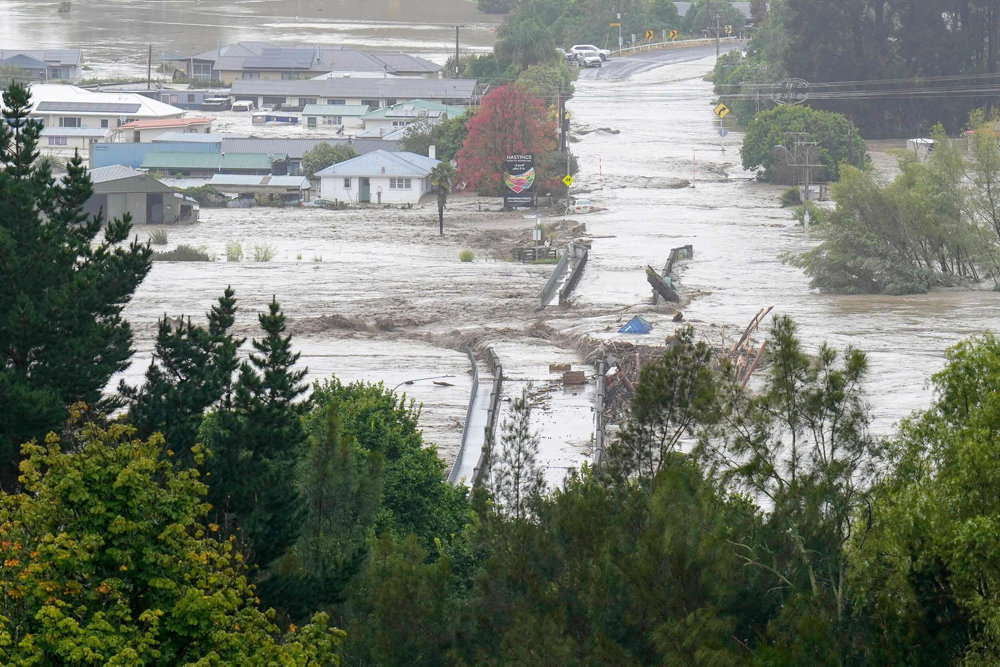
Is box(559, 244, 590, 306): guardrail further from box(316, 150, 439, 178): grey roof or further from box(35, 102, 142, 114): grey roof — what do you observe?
box(35, 102, 142, 114): grey roof

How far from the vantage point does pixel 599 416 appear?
103ft

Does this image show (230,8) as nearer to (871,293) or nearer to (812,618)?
(871,293)

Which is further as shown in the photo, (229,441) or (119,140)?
(119,140)

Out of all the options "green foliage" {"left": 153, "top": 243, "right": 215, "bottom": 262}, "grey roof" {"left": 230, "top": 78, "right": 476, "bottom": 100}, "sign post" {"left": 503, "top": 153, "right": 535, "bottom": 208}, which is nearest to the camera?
"green foliage" {"left": 153, "top": 243, "right": 215, "bottom": 262}

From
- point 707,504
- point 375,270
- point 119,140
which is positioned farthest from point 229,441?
point 119,140

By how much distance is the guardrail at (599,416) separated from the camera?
28.1 metres

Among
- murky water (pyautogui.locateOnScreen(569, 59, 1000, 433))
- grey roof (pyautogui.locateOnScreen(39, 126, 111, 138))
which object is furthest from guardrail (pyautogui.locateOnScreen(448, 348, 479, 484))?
grey roof (pyautogui.locateOnScreen(39, 126, 111, 138))

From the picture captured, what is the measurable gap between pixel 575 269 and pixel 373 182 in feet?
85.9

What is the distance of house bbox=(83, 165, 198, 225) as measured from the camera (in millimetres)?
74562

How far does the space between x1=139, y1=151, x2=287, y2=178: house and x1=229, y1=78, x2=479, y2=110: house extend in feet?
84.8

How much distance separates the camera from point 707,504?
1500 cm

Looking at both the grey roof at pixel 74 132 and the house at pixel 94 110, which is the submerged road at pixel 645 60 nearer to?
the house at pixel 94 110

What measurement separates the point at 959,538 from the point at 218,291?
1833 inches

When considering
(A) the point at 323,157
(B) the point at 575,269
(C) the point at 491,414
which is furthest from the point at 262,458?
(A) the point at 323,157
